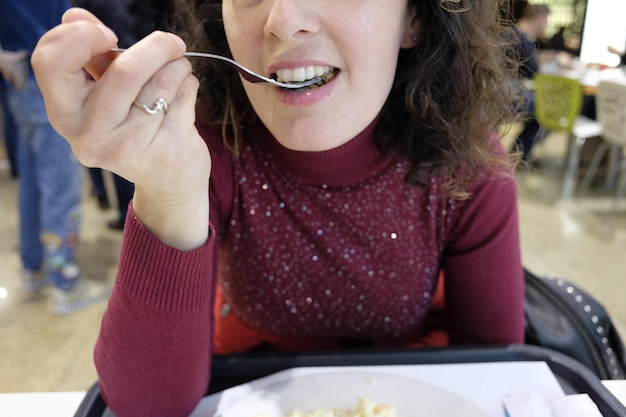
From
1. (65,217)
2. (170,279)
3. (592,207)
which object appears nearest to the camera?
(170,279)

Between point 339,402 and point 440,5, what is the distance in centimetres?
56

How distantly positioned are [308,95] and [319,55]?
0.05 meters

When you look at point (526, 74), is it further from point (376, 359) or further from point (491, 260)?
point (376, 359)

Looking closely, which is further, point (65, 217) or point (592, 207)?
point (592, 207)

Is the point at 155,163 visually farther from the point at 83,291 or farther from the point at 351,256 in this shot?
the point at 83,291

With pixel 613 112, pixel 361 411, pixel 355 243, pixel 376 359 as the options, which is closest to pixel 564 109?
pixel 613 112

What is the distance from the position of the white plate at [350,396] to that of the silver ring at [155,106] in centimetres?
38

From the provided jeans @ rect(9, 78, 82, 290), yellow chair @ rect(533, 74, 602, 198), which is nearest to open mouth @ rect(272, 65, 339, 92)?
jeans @ rect(9, 78, 82, 290)

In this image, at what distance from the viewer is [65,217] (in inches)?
79.3

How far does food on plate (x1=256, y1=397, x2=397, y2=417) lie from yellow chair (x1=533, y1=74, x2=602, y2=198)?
3009 mm

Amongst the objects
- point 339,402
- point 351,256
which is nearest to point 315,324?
point 351,256

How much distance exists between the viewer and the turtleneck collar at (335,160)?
821 millimetres

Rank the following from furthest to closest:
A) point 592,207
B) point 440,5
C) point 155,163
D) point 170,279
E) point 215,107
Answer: point 592,207 → point 215,107 → point 440,5 → point 170,279 → point 155,163

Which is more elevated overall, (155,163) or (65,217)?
(155,163)
